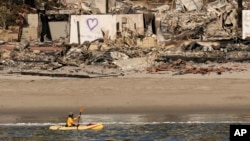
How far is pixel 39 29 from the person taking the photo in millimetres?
33875

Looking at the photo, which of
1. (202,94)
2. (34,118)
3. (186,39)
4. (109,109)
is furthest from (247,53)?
(34,118)

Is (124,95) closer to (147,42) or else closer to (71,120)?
(71,120)

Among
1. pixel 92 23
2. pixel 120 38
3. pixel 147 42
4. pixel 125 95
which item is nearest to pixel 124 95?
pixel 125 95

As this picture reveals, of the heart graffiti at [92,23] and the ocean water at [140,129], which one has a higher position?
the heart graffiti at [92,23]

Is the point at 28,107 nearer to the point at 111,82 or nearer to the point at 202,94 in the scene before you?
the point at 111,82

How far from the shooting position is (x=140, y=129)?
56.7ft

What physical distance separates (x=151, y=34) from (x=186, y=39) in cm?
206

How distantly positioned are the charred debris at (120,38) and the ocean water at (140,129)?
228 inches

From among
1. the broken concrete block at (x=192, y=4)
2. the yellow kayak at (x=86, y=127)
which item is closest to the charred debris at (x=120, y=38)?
the broken concrete block at (x=192, y=4)

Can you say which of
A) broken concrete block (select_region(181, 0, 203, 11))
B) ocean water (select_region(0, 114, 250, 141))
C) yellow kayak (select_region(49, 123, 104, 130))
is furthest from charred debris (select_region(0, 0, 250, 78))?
yellow kayak (select_region(49, 123, 104, 130))

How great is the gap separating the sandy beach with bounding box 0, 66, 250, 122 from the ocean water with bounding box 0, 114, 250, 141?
86cm

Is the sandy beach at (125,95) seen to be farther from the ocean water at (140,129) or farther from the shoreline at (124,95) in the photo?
the ocean water at (140,129)

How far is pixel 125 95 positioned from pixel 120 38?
11.3 metres

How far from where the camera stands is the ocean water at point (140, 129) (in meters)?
16.1
